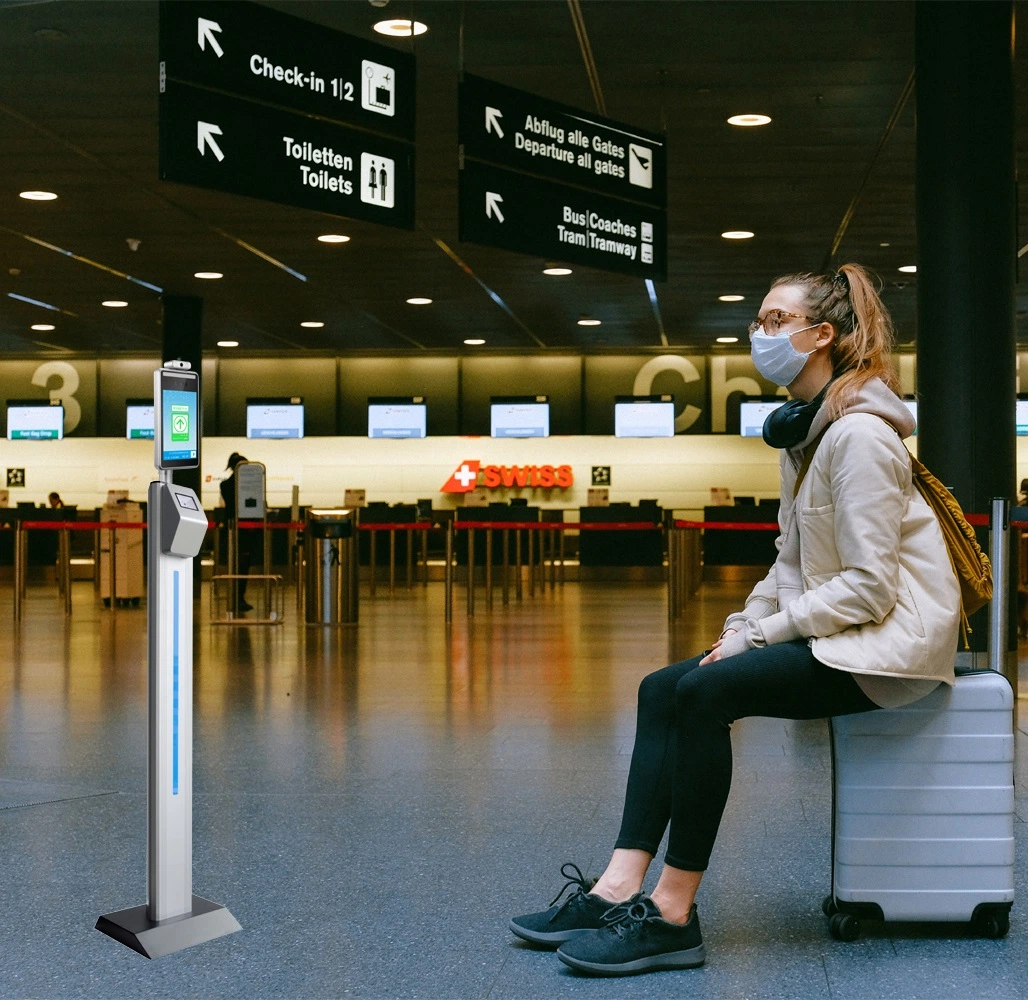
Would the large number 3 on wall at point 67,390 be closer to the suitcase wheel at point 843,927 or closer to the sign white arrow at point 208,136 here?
the sign white arrow at point 208,136

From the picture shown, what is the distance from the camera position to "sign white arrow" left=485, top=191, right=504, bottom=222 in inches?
256

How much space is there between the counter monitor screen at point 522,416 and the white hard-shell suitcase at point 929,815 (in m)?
19.9

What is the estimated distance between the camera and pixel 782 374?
3035 millimetres

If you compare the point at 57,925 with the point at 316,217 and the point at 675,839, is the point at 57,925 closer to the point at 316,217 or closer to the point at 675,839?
the point at 675,839

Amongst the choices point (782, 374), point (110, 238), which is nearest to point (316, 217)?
point (110, 238)

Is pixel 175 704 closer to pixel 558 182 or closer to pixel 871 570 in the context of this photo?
pixel 871 570

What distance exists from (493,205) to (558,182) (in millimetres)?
534

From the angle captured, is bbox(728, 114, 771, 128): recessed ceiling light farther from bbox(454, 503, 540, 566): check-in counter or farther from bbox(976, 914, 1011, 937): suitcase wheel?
bbox(454, 503, 540, 566): check-in counter

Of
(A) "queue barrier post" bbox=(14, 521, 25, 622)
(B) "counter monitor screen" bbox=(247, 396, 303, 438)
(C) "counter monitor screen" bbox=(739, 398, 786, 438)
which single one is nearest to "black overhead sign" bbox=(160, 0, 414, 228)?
(A) "queue barrier post" bbox=(14, 521, 25, 622)

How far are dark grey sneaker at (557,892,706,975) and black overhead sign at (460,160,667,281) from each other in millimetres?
4226

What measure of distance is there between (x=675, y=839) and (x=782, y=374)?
105cm

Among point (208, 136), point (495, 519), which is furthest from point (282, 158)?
point (495, 519)

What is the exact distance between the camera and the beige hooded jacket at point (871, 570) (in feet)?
8.98

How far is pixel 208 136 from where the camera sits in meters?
5.09
